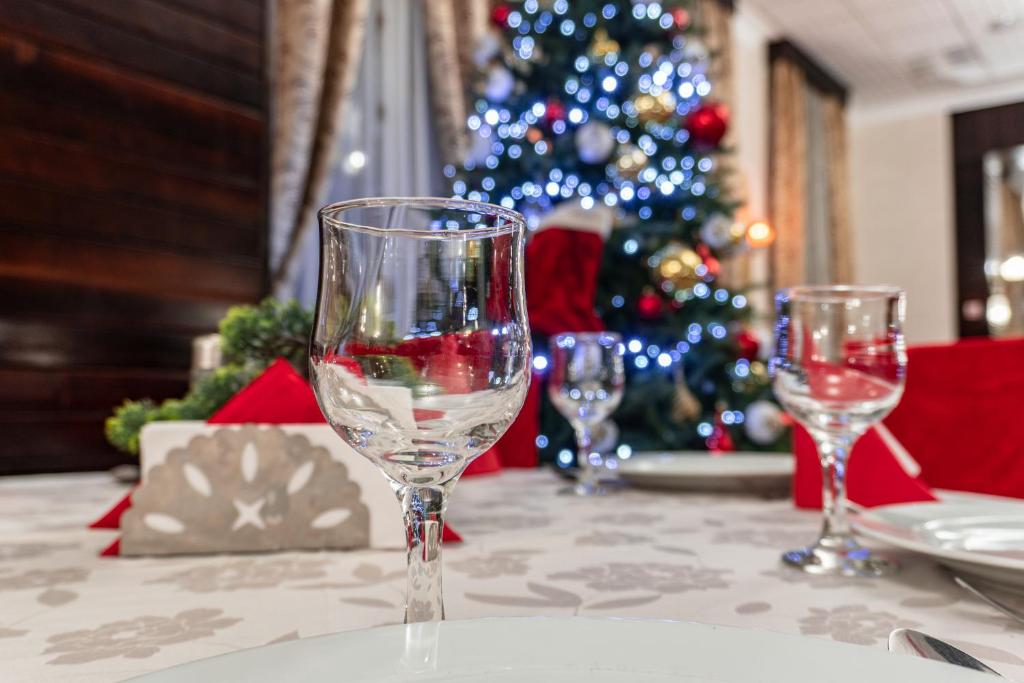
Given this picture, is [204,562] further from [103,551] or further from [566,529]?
[566,529]

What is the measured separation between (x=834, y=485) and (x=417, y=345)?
39 cm

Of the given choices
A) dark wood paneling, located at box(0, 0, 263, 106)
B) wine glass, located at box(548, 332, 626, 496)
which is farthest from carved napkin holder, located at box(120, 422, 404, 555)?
dark wood paneling, located at box(0, 0, 263, 106)

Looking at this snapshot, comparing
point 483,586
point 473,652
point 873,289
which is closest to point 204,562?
point 483,586

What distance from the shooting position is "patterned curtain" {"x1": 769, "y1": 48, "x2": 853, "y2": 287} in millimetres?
5297

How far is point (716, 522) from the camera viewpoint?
736 millimetres

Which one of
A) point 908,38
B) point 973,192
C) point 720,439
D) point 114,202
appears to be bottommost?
point 720,439

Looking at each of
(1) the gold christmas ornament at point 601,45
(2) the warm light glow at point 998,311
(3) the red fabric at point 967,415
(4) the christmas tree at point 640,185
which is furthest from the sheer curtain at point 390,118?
(2) the warm light glow at point 998,311

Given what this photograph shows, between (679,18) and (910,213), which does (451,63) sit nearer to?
(679,18)

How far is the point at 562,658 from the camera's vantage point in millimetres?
282

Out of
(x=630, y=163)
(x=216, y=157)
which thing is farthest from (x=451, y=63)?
(x=216, y=157)

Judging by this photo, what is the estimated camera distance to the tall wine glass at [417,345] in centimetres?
34

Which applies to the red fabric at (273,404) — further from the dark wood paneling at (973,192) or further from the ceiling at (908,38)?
the dark wood paneling at (973,192)

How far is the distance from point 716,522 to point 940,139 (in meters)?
6.77

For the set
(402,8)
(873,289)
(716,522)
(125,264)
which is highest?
(402,8)
